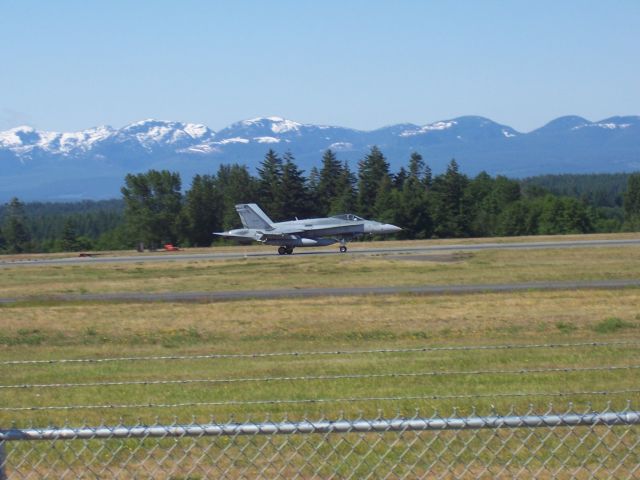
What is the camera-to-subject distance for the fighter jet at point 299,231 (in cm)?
5666

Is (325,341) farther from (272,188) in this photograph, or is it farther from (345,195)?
(272,188)

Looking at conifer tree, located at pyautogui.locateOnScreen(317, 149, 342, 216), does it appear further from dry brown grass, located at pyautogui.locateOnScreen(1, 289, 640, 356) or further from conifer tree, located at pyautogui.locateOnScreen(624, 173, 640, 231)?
dry brown grass, located at pyautogui.locateOnScreen(1, 289, 640, 356)

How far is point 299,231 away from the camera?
186ft

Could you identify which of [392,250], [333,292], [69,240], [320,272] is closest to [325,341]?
[333,292]

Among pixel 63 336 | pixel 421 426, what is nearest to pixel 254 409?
pixel 421 426

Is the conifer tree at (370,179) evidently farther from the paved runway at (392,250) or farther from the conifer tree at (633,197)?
the paved runway at (392,250)

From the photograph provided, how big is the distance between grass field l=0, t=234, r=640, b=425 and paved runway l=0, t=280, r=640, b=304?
1.36 metres

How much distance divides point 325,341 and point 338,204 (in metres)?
78.5

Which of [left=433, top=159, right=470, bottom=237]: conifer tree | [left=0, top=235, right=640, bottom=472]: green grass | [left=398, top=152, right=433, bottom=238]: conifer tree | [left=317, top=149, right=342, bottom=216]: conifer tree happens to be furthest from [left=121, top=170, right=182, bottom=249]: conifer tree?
[left=0, top=235, right=640, bottom=472]: green grass

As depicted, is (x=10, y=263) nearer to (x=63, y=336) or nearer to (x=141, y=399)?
(x=63, y=336)

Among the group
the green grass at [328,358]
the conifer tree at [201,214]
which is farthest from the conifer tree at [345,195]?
the green grass at [328,358]

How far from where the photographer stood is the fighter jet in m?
56.7

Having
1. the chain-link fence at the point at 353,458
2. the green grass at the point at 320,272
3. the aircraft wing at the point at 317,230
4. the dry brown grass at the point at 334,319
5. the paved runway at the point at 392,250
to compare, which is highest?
the chain-link fence at the point at 353,458

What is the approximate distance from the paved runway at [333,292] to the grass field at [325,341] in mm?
1361
